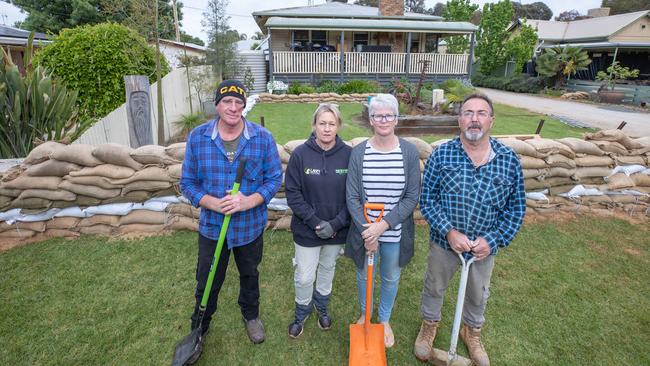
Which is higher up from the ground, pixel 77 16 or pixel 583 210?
pixel 77 16

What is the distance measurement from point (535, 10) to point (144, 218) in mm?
78081

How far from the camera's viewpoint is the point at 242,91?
94.9 inches

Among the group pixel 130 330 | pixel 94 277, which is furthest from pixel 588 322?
pixel 94 277

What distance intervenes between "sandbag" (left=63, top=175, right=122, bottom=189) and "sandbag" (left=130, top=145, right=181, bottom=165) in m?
0.39

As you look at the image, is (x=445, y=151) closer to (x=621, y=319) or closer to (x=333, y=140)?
(x=333, y=140)

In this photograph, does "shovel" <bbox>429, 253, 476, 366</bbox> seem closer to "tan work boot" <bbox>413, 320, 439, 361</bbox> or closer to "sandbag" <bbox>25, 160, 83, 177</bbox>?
"tan work boot" <bbox>413, 320, 439, 361</bbox>

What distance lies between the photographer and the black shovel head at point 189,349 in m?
2.44

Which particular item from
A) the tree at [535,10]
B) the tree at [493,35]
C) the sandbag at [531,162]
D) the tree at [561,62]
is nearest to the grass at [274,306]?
the sandbag at [531,162]

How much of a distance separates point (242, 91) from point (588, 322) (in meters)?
3.35

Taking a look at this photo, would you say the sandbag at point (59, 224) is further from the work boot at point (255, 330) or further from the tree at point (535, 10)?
the tree at point (535, 10)

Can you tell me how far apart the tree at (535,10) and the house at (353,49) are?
180ft

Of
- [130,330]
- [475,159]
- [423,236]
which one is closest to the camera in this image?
[475,159]

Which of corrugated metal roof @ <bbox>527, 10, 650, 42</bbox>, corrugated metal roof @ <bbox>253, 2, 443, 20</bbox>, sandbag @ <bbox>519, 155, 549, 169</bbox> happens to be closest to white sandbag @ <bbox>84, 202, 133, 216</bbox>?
sandbag @ <bbox>519, 155, 549, 169</bbox>

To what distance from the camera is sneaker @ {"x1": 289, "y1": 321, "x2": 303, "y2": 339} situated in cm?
279
